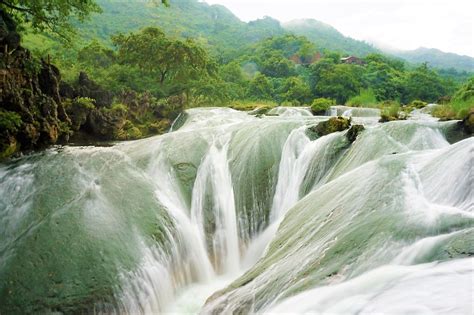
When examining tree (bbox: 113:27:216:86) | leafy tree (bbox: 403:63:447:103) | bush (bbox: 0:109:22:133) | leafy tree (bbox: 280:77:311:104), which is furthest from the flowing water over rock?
leafy tree (bbox: 403:63:447:103)

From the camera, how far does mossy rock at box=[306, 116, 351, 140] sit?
912 cm

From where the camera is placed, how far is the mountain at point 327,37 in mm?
122750

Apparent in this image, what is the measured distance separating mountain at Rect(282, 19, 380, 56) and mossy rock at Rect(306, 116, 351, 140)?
10975 centimetres

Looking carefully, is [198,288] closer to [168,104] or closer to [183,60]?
[168,104]

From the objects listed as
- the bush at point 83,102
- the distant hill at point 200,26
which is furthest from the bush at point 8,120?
the distant hill at point 200,26

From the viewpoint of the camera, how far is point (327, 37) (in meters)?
151

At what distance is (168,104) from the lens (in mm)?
17719

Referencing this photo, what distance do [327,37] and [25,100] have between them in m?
156

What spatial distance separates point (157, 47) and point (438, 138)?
1663 cm

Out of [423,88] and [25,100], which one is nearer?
[25,100]

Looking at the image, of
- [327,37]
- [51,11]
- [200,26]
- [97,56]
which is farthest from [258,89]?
[327,37]

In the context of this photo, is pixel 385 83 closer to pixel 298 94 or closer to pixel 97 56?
pixel 298 94

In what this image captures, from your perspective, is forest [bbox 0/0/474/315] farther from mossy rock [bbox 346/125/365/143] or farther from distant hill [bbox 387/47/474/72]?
distant hill [bbox 387/47/474/72]

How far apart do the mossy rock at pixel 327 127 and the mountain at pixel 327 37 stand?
360 feet
